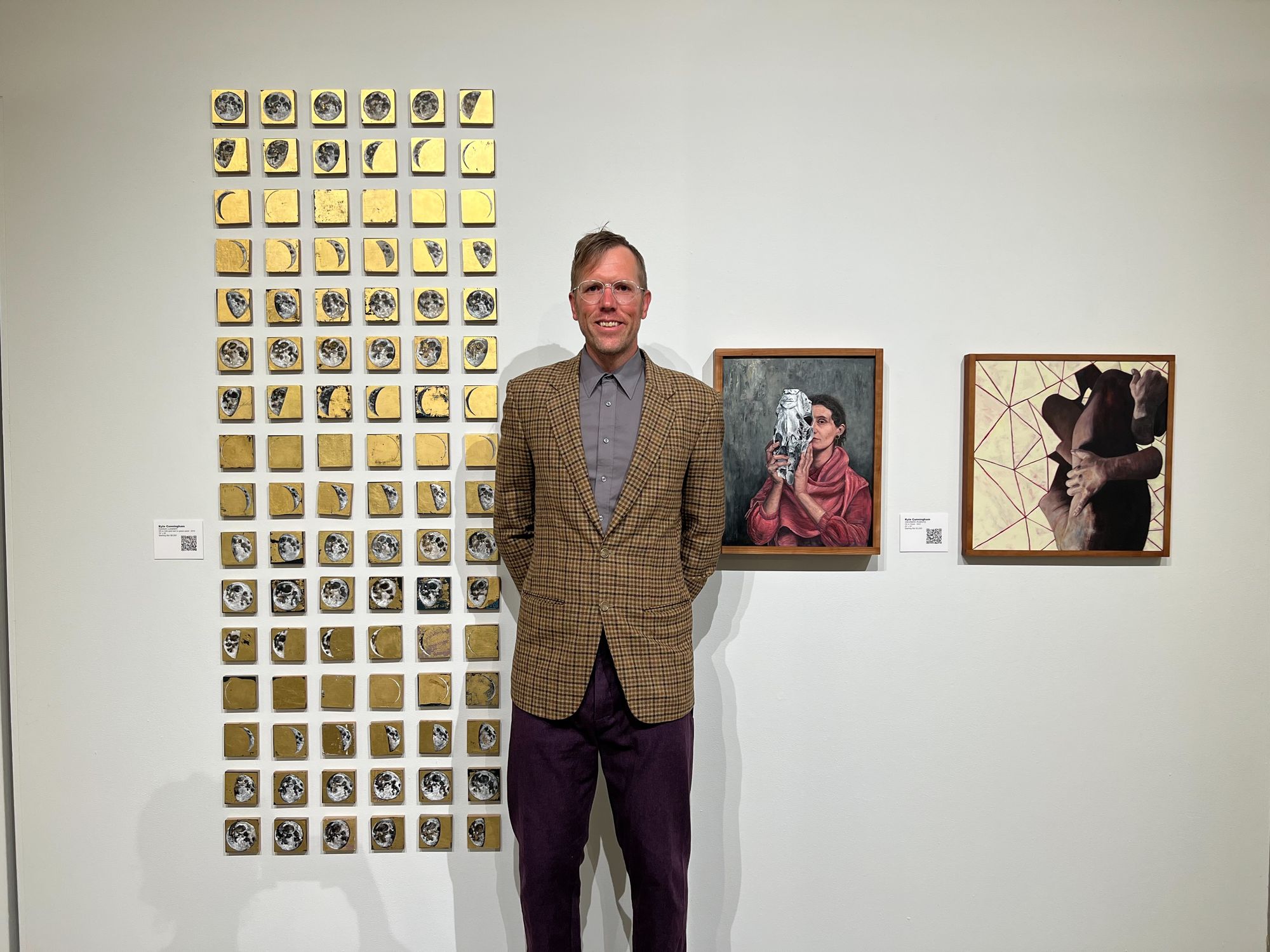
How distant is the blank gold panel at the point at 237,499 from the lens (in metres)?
1.99

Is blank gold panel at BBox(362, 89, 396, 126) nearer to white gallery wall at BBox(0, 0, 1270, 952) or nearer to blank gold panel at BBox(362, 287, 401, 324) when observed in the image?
white gallery wall at BBox(0, 0, 1270, 952)

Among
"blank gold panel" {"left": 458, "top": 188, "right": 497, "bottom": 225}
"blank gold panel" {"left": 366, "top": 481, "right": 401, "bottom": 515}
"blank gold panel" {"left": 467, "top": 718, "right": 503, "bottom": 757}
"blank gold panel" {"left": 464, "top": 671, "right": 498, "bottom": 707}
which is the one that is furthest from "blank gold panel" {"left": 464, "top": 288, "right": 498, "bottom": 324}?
"blank gold panel" {"left": 467, "top": 718, "right": 503, "bottom": 757}

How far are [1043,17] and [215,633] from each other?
286 centimetres

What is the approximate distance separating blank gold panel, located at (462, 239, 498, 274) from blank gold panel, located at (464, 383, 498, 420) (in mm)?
315

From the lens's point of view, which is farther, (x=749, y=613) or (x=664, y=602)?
(x=749, y=613)

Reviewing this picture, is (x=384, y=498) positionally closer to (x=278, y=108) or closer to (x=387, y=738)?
(x=387, y=738)

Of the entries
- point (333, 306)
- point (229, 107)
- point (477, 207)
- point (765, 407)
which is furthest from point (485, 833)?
point (229, 107)

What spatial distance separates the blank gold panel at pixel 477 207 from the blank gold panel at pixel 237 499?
3.11ft

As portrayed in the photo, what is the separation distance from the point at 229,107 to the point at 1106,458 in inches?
102

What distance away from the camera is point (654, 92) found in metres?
1.96

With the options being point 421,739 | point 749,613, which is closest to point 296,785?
point 421,739

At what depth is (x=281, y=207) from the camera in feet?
6.44

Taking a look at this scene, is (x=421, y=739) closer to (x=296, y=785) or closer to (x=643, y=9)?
(x=296, y=785)

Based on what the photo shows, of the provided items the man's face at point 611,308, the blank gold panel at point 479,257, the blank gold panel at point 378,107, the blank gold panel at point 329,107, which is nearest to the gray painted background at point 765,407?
the man's face at point 611,308
